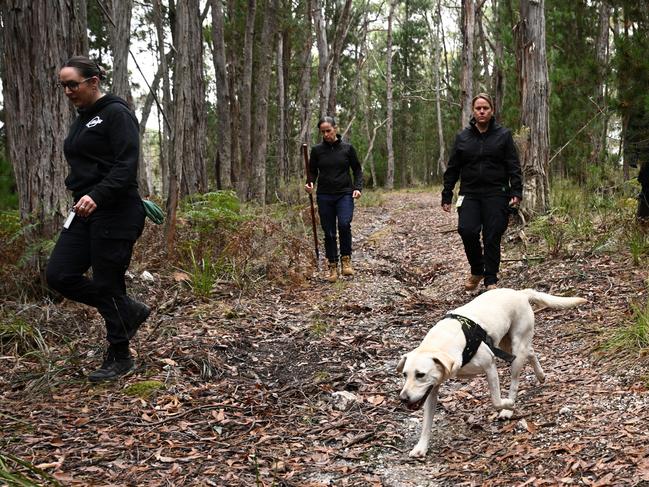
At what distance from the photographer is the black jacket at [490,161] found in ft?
21.9

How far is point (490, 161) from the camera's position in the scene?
264 inches

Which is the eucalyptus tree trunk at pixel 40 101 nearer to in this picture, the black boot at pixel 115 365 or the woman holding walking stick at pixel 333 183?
the black boot at pixel 115 365

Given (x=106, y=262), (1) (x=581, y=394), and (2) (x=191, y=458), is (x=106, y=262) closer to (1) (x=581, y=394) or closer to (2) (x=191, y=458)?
(2) (x=191, y=458)

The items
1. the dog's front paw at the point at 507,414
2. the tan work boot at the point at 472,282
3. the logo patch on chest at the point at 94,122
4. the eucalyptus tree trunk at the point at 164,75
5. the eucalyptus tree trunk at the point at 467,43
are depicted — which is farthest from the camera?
the eucalyptus tree trunk at the point at 467,43

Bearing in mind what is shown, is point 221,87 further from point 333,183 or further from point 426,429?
point 426,429

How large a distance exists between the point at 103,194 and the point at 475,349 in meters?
Result: 2.64

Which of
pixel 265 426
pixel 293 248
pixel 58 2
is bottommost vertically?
pixel 265 426

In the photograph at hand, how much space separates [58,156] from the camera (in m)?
5.92

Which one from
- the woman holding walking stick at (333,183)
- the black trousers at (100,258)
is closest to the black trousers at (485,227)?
the woman holding walking stick at (333,183)

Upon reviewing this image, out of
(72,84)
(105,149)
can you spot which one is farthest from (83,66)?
(105,149)

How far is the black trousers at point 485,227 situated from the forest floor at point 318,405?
0.56 meters

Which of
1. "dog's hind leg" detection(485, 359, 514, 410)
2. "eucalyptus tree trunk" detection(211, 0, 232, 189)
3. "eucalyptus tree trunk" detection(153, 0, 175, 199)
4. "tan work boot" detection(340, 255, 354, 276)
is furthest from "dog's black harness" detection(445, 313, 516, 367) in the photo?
"eucalyptus tree trunk" detection(211, 0, 232, 189)

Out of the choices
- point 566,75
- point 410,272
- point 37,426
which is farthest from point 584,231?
point 566,75

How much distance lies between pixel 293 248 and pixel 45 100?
388 cm
